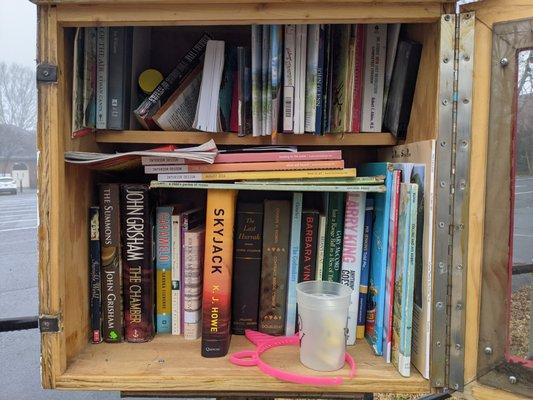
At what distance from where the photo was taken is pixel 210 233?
0.78 metres

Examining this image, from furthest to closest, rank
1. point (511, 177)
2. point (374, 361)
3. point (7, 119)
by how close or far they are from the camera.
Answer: point (7, 119) < point (374, 361) < point (511, 177)

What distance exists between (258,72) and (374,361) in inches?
24.1

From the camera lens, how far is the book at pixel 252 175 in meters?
0.75

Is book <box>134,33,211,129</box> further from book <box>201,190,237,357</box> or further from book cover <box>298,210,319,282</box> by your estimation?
book cover <box>298,210,319,282</box>

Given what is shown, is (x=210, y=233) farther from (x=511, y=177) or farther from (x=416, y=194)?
(x=511, y=177)

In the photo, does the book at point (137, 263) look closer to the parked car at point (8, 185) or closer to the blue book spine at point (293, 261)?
the blue book spine at point (293, 261)

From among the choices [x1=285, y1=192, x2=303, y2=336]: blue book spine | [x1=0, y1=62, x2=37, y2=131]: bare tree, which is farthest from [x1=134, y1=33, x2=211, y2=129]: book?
[x1=285, y1=192, x2=303, y2=336]: blue book spine

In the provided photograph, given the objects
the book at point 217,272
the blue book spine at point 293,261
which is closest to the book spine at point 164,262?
the book at point 217,272

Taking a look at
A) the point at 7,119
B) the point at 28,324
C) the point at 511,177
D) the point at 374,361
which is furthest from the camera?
the point at 7,119

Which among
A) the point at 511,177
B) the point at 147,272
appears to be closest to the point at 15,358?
the point at 147,272

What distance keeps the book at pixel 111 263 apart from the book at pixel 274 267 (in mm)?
305

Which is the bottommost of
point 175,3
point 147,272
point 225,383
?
point 225,383

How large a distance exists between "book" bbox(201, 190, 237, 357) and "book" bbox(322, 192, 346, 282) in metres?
0.22

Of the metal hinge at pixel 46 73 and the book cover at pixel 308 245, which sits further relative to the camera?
the book cover at pixel 308 245
